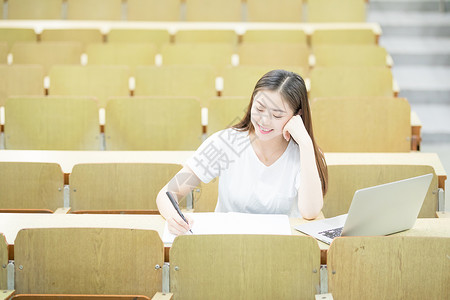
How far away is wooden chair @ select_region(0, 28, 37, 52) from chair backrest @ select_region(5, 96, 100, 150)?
192cm

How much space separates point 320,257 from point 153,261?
1.66 ft

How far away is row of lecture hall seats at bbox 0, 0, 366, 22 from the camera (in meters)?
6.04

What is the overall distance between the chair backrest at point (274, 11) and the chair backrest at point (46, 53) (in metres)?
1.80

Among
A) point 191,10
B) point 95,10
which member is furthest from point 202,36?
point 95,10

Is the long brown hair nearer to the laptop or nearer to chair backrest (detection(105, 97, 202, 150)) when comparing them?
the laptop

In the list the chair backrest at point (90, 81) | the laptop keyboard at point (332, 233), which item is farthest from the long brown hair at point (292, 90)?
the chair backrest at point (90, 81)

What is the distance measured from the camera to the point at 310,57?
5023mm

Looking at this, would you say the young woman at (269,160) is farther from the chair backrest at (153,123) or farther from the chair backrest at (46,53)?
the chair backrest at (46,53)

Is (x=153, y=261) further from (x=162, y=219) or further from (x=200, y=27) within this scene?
(x=200, y=27)

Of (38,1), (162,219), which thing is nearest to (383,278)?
(162,219)

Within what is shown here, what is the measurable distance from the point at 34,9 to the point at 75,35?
1017 millimetres

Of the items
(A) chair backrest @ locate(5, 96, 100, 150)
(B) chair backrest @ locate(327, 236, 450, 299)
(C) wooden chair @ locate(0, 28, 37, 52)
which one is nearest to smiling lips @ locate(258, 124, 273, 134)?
(B) chair backrest @ locate(327, 236, 450, 299)

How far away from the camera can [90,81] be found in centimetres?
438

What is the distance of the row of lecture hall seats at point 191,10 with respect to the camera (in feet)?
19.8
